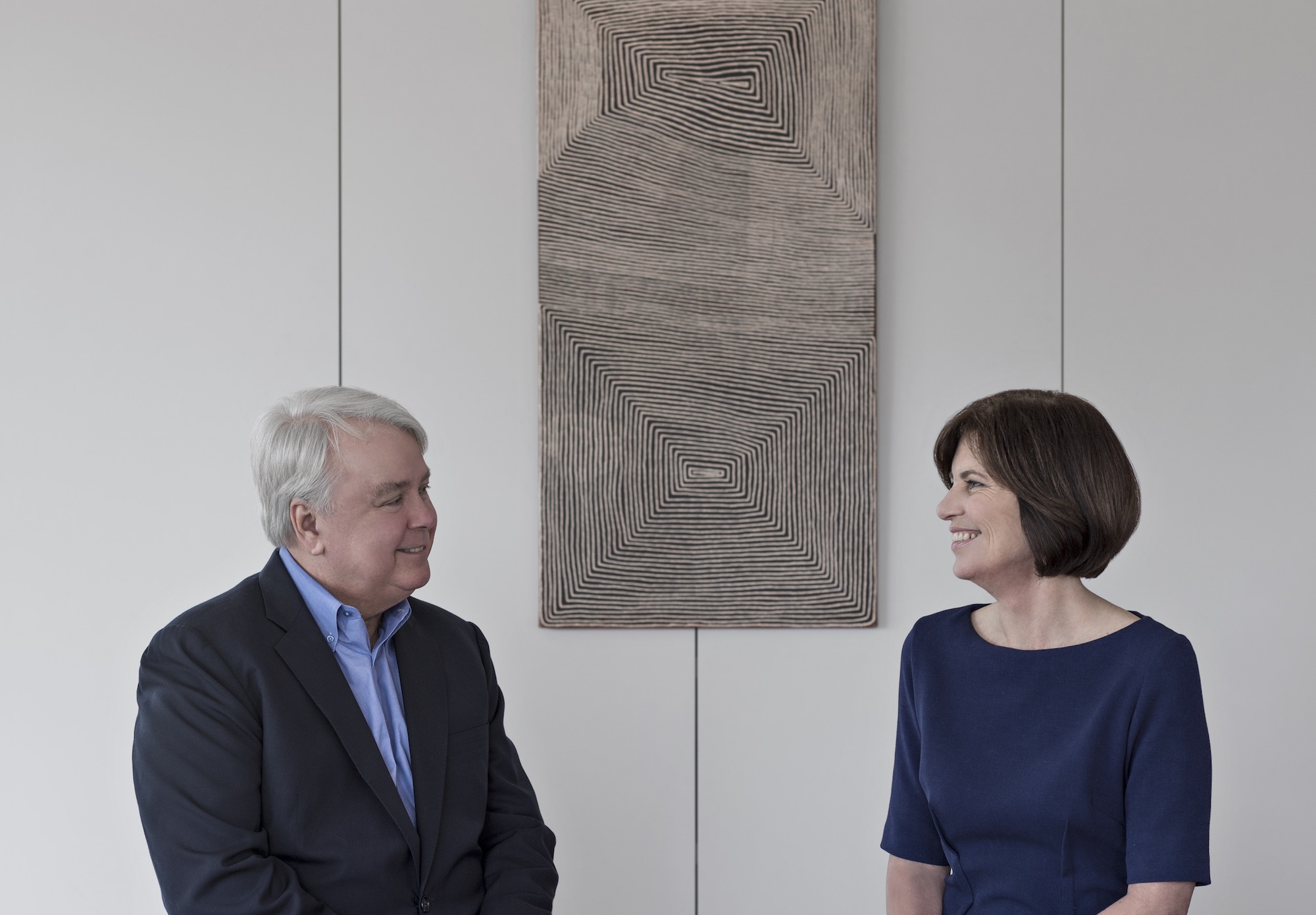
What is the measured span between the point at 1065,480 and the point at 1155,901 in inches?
24.8

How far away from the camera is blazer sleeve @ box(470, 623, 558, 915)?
1.81 meters

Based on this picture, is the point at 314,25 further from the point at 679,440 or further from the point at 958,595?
the point at 958,595

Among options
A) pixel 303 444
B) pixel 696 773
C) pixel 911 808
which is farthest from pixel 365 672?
pixel 696 773

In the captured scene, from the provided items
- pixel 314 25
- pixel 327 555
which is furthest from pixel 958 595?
pixel 314 25

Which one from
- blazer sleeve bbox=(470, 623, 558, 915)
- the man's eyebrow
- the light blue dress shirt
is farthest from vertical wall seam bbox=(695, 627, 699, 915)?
the man's eyebrow

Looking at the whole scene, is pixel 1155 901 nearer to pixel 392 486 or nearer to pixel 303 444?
pixel 392 486

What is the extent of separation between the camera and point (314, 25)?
2.62 meters

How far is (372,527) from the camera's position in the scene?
174 cm

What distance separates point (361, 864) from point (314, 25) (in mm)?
1997

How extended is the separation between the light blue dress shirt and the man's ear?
5 centimetres

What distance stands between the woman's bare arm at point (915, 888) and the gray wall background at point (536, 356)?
2.61ft

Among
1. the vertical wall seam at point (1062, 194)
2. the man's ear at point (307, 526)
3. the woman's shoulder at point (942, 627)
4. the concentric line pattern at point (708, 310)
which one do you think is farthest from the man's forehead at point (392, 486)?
the vertical wall seam at point (1062, 194)

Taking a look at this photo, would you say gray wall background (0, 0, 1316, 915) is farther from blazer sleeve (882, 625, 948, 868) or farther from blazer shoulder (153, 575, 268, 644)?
blazer shoulder (153, 575, 268, 644)

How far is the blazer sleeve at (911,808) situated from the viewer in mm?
1825
